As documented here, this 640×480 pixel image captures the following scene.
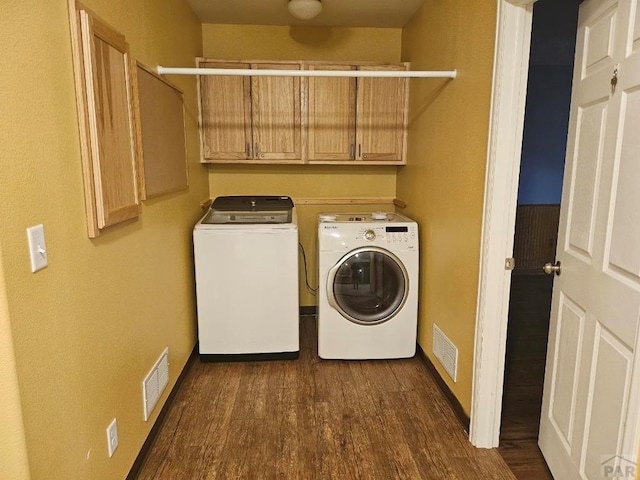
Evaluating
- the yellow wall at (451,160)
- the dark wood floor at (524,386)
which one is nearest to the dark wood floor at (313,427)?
the dark wood floor at (524,386)

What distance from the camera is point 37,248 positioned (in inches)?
43.9

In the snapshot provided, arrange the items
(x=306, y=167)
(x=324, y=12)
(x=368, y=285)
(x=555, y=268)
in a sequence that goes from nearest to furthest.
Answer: (x=555, y=268) < (x=368, y=285) < (x=324, y=12) < (x=306, y=167)

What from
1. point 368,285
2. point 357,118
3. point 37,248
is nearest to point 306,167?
point 357,118

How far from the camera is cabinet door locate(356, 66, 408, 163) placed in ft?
10.4

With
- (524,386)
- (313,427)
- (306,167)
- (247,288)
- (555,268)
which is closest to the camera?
(555,268)

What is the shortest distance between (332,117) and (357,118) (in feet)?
0.64

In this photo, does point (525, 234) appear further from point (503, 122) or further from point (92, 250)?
point (92, 250)

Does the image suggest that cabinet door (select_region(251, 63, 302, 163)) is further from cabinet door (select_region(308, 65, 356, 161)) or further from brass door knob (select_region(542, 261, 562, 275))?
brass door knob (select_region(542, 261, 562, 275))

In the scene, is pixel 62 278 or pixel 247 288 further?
pixel 247 288

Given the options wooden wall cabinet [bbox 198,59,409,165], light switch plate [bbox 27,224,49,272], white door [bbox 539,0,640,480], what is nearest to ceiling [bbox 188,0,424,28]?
wooden wall cabinet [bbox 198,59,409,165]

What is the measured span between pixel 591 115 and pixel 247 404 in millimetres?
2199

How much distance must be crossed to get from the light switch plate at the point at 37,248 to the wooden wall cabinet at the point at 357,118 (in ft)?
7.65

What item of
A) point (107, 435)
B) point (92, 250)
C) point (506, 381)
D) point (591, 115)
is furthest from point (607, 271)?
point (107, 435)

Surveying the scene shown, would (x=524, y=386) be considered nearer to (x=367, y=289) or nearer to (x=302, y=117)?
(x=367, y=289)
